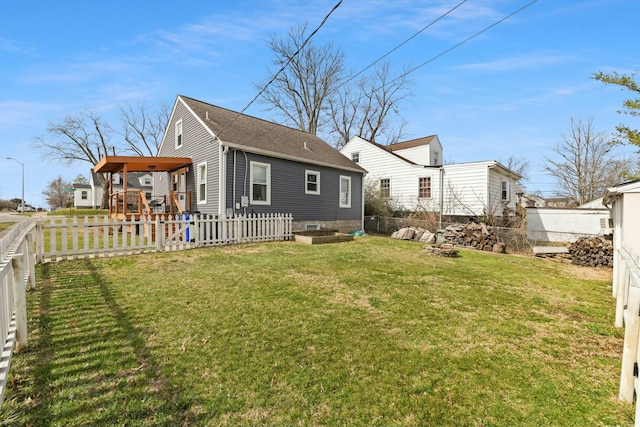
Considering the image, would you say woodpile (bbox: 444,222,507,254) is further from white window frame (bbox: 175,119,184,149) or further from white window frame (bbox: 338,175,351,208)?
white window frame (bbox: 175,119,184,149)

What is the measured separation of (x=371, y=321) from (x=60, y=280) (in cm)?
542

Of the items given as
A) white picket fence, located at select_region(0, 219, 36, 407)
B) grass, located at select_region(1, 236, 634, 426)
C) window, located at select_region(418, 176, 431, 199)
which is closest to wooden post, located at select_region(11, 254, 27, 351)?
white picket fence, located at select_region(0, 219, 36, 407)

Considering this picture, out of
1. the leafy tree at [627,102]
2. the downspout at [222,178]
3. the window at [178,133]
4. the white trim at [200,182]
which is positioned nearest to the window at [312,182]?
the downspout at [222,178]

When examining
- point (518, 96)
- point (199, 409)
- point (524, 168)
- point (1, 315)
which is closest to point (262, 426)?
point (199, 409)

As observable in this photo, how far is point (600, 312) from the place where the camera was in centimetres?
427

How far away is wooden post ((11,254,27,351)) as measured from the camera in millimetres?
2678

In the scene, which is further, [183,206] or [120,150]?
[120,150]

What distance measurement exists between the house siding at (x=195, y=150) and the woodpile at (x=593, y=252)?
1214cm

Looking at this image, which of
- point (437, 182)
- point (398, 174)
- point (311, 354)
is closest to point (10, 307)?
point (311, 354)

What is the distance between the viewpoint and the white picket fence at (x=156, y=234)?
683 cm

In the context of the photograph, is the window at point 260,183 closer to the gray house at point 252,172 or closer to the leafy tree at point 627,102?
the gray house at point 252,172

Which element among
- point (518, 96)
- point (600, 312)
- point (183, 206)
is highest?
point (518, 96)

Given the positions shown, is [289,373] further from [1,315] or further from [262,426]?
[1,315]

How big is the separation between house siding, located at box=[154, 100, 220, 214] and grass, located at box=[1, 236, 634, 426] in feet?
20.9
